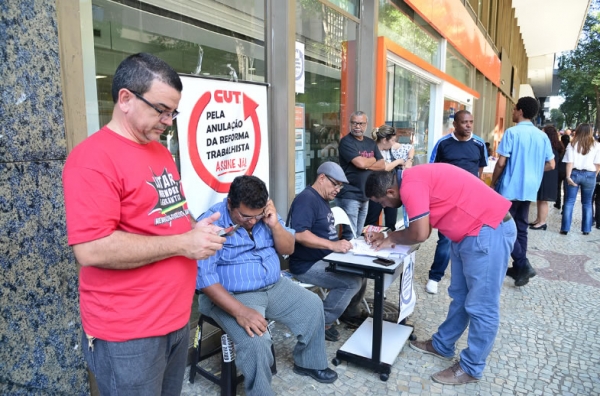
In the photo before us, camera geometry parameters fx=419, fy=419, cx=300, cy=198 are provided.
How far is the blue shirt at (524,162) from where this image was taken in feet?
14.2

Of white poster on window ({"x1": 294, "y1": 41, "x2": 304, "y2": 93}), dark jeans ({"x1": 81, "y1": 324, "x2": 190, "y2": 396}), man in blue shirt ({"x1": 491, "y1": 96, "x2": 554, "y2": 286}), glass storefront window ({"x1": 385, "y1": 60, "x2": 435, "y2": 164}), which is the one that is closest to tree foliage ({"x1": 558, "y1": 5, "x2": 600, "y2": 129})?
glass storefront window ({"x1": 385, "y1": 60, "x2": 435, "y2": 164})

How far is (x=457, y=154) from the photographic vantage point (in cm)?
438

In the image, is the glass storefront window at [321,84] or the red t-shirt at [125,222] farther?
the glass storefront window at [321,84]

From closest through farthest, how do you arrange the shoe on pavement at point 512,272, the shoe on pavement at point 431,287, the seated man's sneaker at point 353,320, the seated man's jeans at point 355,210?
1. the seated man's sneaker at point 353,320
2. the shoe on pavement at point 431,287
3. the shoe on pavement at point 512,272
4. the seated man's jeans at point 355,210

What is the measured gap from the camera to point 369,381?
107 inches

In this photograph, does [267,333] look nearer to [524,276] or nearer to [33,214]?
[33,214]

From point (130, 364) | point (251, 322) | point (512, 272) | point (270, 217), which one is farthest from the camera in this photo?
point (512, 272)

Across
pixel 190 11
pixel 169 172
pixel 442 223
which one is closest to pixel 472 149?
pixel 442 223

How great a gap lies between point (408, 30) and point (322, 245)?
16.2 feet

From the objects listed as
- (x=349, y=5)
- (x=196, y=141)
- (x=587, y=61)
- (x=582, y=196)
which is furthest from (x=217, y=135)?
(x=587, y=61)

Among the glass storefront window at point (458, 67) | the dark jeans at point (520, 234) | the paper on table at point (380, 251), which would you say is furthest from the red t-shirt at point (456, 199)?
the glass storefront window at point (458, 67)

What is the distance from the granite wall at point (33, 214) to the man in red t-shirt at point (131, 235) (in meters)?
0.61

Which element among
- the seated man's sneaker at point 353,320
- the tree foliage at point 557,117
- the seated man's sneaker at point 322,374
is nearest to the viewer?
the seated man's sneaker at point 322,374

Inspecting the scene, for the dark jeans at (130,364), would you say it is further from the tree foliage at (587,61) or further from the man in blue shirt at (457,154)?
the tree foliage at (587,61)
